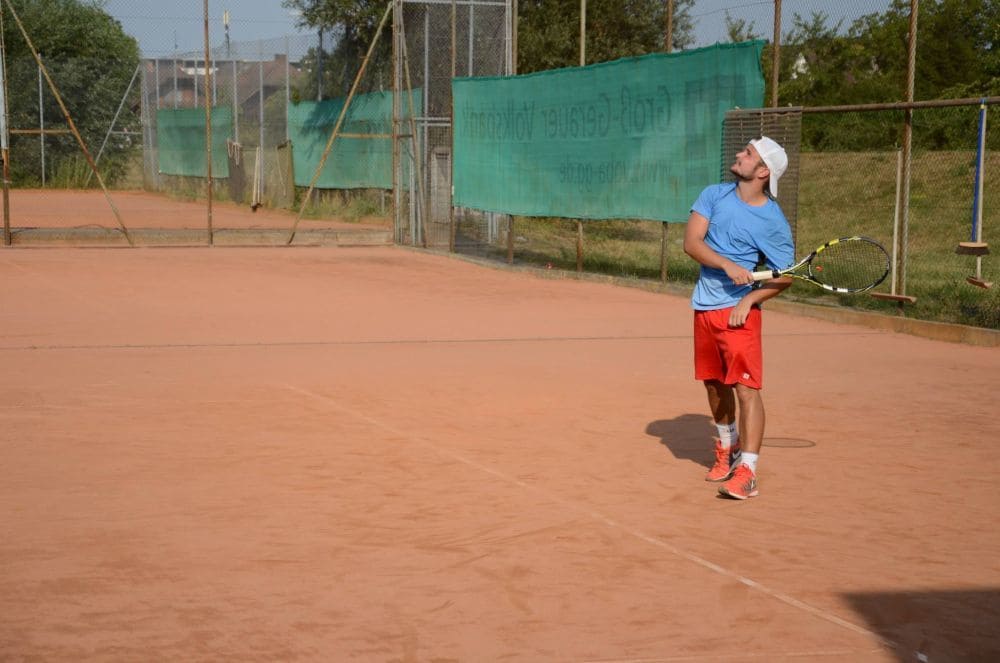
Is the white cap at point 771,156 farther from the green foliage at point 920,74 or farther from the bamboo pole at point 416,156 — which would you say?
the green foliage at point 920,74

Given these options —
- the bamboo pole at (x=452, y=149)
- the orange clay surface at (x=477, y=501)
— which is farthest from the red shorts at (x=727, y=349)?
the bamboo pole at (x=452, y=149)

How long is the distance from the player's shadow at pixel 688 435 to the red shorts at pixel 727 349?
0.80 m

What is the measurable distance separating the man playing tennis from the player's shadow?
29.4 inches

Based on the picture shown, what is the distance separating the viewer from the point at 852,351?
40.3ft

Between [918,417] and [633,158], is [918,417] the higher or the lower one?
the lower one

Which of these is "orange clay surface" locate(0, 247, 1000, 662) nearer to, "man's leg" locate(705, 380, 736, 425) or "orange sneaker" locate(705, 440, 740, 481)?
"orange sneaker" locate(705, 440, 740, 481)

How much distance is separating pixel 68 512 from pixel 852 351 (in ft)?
25.8

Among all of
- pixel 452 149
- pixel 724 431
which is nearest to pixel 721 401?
pixel 724 431

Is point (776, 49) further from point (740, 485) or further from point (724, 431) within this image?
point (740, 485)

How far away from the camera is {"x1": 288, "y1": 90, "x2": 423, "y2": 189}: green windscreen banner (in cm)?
2539

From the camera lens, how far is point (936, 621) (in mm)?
5020

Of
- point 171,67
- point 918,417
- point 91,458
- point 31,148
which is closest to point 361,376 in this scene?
point 91,458

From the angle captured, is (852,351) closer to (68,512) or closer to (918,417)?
(918,417)

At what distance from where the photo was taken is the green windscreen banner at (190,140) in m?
35.3
